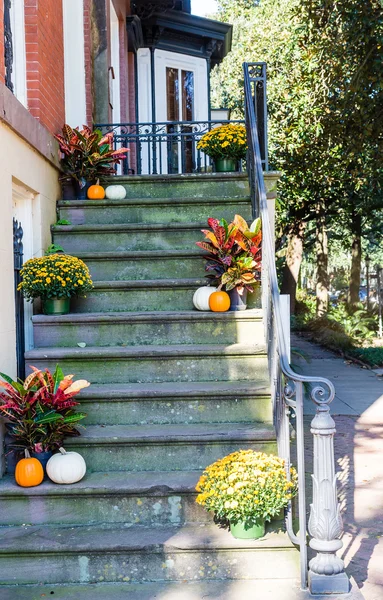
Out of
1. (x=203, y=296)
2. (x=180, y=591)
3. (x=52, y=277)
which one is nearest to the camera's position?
(x=180, y=591)

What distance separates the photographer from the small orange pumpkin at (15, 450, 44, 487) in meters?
3.88

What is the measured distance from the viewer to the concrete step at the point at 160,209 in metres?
6.32

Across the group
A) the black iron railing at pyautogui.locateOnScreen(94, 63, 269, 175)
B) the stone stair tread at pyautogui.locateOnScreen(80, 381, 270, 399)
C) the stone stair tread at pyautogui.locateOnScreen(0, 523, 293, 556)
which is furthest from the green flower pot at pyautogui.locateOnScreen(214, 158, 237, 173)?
the stone stair tread at pyautogui.locateOnScreen(0, 523, 293, 556)

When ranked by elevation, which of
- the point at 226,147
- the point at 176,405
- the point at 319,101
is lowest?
the point at 176,405

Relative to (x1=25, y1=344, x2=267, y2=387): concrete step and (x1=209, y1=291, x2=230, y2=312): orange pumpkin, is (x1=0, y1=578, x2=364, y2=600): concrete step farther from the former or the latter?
(x1=209, y1=291, x2=230, y2=312): orange pumpkin

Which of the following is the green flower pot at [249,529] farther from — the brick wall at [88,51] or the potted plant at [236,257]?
the brick wall at [88,51]

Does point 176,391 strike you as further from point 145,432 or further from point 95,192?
point 95,192

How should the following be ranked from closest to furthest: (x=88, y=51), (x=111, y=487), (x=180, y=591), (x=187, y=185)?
(x=180, y=591) → (x=111, y=487) → (x=187, y=185) → (x=88, y=51)

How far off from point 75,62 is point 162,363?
4666 millimetres

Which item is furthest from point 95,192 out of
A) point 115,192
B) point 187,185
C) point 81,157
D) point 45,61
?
point 45,61

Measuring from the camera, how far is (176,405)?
445 cm

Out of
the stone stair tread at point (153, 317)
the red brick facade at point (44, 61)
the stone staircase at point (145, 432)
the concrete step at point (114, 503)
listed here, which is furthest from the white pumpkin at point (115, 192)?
the concrete step at point (114, 503)

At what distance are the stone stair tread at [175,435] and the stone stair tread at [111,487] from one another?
9.4 inches

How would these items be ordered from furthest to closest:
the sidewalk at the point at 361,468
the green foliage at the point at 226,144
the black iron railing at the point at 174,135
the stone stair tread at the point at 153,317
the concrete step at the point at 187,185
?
1. the green foliage at the point at 226,144
2. the concrete step at the point at 187,185
3. the black iron railing at the point at 174,135
4. the stone stair tread at the point at 153,317
5. the sidewalk at the point at 361,468
